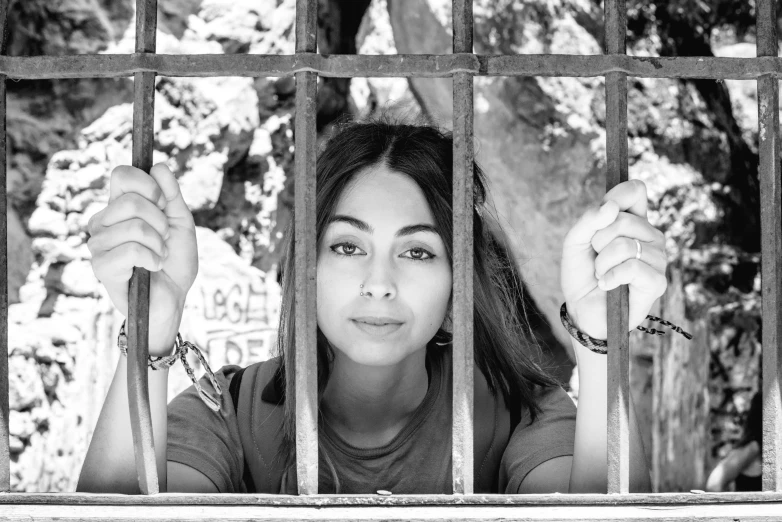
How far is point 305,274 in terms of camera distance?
1219 millimetres

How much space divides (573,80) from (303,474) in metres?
2.90

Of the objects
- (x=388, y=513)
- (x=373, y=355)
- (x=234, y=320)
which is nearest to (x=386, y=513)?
(x=388, y=513)

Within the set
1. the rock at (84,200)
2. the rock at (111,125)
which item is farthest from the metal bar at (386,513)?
the rock at (111,125)

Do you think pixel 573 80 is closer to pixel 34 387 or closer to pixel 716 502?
Answer: pixel 34 387

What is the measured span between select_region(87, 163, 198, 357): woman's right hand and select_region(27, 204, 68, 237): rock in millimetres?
2449

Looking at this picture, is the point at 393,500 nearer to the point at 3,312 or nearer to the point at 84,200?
the point at 3,312

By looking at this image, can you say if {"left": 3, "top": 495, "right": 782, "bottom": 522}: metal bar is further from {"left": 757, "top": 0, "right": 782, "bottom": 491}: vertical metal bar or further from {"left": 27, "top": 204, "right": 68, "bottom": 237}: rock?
{"left": 27, "top": 204, "right": 68, "bottom": 237}: rock

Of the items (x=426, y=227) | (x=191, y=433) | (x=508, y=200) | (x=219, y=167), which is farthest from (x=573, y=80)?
(x=191, y=433)

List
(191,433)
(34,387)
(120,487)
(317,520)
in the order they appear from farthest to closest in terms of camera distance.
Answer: (34,387) < (191,433) < (120,487) < (317,520)

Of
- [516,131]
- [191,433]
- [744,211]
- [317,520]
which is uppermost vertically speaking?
[516,131]

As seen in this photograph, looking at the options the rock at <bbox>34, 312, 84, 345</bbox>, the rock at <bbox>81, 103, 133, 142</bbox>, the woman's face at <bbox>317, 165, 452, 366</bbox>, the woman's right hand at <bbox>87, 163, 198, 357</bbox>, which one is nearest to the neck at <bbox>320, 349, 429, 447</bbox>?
the woman's face at <bbox>317, 165, 452, 366</bbox>

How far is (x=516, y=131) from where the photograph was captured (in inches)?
151

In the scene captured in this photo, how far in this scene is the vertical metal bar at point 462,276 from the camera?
1207 mm

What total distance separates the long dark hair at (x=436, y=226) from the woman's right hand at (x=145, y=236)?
41 cm
